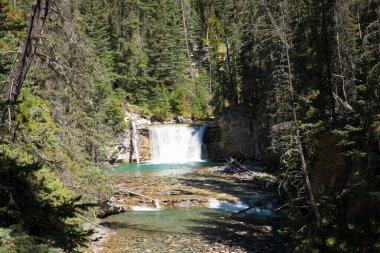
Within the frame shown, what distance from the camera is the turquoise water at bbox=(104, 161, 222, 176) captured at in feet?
91.4

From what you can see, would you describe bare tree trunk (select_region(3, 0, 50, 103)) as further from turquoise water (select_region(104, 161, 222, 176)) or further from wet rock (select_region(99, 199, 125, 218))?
turquoise water (select_region(104, 161, 222, 176))

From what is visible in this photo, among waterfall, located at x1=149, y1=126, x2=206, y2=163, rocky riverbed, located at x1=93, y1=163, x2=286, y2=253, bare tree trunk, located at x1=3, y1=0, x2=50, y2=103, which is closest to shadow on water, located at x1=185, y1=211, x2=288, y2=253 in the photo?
rocky riverbed, located at x1=93, y1=163, x2=286, y2=253

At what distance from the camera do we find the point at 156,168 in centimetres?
3019

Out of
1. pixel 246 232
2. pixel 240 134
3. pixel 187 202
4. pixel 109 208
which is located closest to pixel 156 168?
pixel 240 134

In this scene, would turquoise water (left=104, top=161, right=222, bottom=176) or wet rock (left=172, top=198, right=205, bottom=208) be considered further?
turquoise water (left=104, top=161, right=222, bottom=176)

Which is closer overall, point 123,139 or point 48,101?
point 48,101

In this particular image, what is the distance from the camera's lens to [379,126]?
30.7ft

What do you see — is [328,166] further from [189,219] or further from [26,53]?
[26,53]

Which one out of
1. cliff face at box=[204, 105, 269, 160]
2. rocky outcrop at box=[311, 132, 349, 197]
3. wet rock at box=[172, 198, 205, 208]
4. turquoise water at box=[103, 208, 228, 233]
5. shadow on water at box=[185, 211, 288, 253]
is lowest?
shadow on water at box=[185, 211, 288, 253]

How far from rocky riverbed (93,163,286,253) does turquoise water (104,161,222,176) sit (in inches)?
107

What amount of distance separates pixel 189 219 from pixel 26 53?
445 inches

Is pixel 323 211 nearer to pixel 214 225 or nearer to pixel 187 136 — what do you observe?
pixel 214 225

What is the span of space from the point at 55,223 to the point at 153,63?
45.2m

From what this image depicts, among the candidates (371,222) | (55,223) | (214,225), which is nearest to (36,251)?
(55,223)
